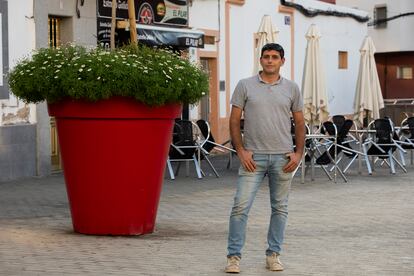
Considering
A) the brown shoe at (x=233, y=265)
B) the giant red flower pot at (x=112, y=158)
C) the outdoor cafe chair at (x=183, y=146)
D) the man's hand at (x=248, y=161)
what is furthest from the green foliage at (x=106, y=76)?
the outdoor cafe chair at (x=183, y=146)

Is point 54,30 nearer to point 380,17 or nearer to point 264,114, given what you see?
point 264,114

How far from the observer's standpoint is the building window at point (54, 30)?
17781 millimetres

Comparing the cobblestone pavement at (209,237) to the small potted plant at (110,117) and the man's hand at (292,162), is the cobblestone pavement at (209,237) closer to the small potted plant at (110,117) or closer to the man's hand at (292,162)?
the small potted plant at (110,117)

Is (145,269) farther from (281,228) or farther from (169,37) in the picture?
(169,37)

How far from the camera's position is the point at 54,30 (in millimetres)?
17891

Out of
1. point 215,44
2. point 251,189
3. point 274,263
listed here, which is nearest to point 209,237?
point 274,263

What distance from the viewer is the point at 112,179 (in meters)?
9.70

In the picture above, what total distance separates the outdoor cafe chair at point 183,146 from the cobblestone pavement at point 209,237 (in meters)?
1.35

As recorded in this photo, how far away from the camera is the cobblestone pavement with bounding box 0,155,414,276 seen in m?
8.39

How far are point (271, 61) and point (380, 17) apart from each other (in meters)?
39.9

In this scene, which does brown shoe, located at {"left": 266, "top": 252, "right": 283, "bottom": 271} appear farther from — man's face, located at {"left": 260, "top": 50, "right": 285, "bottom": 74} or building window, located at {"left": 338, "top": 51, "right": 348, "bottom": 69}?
building window, located at {"left": 338, "top": 51, "right": 348, "bottom": 69}

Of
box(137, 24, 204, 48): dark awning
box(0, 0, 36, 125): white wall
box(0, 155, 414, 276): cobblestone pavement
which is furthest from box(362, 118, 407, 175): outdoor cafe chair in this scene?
box(0, 0, 36, 125): white wall

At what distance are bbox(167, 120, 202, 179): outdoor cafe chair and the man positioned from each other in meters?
8.44

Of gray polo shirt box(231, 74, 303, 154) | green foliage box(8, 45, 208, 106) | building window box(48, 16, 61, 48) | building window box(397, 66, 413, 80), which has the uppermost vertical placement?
building window box(48, 16, 61, 48)
